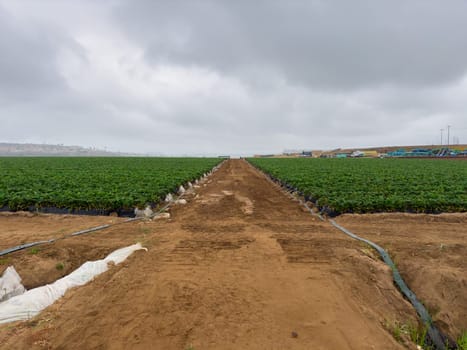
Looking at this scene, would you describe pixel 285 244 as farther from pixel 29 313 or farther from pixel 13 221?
pixel 13 221

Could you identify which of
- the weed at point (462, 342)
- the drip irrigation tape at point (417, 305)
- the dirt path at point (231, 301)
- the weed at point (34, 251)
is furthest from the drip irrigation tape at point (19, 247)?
the weed at point (462, 342)

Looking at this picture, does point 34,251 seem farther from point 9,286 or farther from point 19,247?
point 9,286

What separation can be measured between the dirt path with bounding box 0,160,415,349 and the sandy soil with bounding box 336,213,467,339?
511 mm

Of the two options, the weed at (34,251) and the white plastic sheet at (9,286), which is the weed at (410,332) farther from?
the weed at (34,251)

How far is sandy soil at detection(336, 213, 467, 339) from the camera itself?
12.5 ft

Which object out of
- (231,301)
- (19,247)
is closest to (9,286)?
(19,247)

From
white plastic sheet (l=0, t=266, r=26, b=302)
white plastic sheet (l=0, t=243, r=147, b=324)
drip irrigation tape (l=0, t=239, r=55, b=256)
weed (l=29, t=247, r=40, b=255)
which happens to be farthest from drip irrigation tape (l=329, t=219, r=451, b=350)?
drip irrigation tape (l=0, t=239, r=55, b=256)

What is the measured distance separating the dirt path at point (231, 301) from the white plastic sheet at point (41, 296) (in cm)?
15

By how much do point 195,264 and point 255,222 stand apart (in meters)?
3.34

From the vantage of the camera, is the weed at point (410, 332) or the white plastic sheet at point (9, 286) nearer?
the weed at point (410, 332)

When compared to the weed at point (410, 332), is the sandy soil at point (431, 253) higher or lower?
higher

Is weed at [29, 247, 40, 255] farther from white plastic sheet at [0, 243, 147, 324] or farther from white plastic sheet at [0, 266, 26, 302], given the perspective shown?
white plastic sheet at [0, 243, 147, 324]

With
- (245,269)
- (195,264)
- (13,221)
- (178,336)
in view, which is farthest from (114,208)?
(178,336)

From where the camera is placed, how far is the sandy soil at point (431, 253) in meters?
3.80
